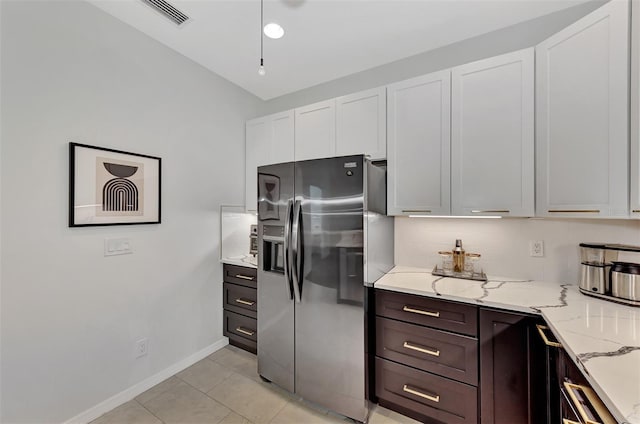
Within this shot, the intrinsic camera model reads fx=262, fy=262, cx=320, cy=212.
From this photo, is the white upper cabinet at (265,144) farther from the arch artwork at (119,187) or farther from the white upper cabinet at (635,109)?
the white upper cabinet at (635,109)

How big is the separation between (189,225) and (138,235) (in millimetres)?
434

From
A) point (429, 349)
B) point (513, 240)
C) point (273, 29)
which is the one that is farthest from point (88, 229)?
point (513, 240)

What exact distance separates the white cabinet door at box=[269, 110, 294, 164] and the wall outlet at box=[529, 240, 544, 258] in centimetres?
208

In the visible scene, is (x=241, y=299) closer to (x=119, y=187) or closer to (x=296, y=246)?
(x=296, y=246)

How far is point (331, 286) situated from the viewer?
71.2 inches

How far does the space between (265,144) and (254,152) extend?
181 mm

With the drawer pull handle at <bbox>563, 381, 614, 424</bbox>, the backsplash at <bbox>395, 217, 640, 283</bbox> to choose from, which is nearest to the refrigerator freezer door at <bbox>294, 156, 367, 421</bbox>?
the backsplash at <bbox>395, 217, 640, 283</bbox>

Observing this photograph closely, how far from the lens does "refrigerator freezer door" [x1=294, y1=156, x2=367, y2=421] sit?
5.66ft

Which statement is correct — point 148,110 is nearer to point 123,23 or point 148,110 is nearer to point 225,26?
point 123,23

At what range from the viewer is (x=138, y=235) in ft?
6.64

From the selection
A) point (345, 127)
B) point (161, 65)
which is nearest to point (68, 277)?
point (161, 65)

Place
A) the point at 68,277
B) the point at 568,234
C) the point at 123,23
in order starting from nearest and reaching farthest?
the point at 68,277
the point at 568,234
the point at 123,23

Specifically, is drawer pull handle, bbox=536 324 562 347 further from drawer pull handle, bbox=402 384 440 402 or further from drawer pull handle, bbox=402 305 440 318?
drawer pull handle, bbox=402 384 440 402

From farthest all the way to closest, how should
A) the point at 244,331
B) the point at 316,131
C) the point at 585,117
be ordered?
the point at 244,331 < the point at 316,131 < the point at 585,117
